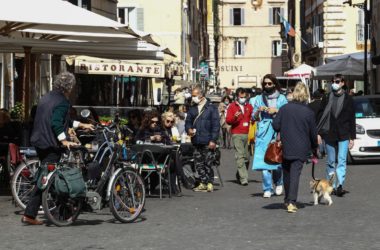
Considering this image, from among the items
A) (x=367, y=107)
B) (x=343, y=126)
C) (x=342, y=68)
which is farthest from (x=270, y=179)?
(x=342, y=68)

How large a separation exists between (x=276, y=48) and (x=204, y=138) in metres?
90.6

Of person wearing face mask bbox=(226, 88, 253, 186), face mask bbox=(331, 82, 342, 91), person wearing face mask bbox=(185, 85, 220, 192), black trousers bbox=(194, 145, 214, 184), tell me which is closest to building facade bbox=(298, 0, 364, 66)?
person wearing face mask bbox=(226, 88, 253, 186)

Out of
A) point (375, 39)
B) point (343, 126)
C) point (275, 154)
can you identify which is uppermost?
point (375, 39)

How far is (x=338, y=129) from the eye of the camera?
18062mm

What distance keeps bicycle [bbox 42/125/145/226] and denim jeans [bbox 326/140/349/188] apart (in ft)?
15.2

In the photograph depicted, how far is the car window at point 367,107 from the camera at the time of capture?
2711cm

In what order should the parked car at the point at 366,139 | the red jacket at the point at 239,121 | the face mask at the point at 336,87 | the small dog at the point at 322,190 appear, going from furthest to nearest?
1. the parked car at the point at 366,139
2. the red jacket at the point at 239,121
3. the face mask at the point at 336,87
4. the small dog at the point at 322,190

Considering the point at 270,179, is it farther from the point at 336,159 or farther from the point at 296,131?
the point at 296,131

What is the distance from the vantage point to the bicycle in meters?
13.5

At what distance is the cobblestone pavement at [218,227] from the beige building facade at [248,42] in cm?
9201

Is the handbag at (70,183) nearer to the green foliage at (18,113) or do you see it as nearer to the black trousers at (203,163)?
the black trousers at (203,163)

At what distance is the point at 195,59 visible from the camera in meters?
75.9

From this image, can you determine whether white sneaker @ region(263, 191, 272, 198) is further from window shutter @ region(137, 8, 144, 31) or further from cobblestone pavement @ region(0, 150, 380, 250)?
window shutter @ region(137, 8, 144, 31)

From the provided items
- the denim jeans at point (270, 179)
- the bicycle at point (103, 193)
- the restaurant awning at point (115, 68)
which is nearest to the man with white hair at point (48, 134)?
the bicycle at point (103, 193)
